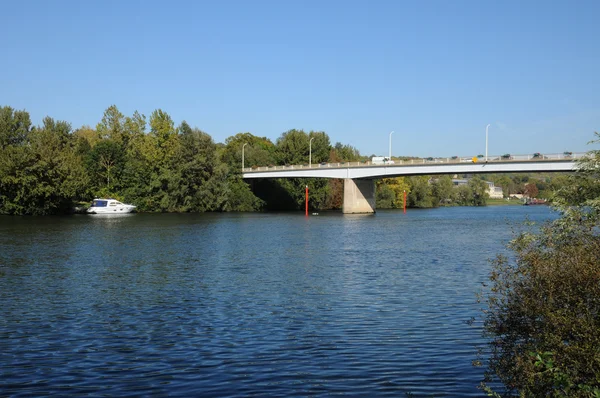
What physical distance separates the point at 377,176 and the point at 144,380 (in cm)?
9961

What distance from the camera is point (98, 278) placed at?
31.8 meters

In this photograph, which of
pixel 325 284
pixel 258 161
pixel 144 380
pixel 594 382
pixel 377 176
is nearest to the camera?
pixel 594 382

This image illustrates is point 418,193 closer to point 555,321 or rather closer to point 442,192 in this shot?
point 442,192

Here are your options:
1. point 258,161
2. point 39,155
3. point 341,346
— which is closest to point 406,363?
point 341,346

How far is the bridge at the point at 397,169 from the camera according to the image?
8888cm

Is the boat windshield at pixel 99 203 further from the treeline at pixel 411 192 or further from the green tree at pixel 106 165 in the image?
the treeline at pixel 411 192

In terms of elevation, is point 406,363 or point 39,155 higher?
point 39,155

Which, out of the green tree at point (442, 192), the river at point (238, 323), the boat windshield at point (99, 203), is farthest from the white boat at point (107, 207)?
the green tree at point (442, 192)

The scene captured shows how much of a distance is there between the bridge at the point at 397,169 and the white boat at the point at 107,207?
2912cm

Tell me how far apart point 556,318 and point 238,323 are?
12.3 m

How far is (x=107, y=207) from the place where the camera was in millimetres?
104875

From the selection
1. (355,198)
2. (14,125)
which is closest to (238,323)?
(355,198)

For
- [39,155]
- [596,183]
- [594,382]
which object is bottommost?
[594,382]

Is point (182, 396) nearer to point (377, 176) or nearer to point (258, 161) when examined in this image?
point (377, 176)
